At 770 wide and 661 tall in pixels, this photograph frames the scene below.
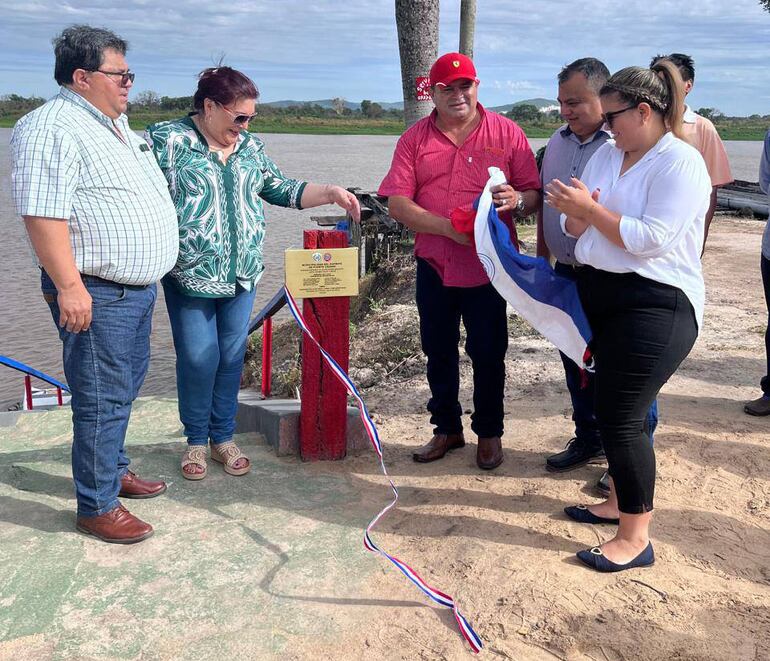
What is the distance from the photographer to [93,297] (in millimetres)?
2943

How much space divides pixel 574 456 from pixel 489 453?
447 millimetres

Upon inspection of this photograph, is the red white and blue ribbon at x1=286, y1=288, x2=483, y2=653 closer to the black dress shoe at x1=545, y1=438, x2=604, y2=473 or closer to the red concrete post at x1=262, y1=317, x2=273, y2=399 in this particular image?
the black dress shoe at x1=545, y1=438, x2=604, y2=473

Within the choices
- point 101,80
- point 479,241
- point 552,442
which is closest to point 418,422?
point 552,442

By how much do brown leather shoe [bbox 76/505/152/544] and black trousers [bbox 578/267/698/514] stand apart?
1.97 m

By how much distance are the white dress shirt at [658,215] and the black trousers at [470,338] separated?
3.06 ft

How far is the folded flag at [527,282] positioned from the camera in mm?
3197

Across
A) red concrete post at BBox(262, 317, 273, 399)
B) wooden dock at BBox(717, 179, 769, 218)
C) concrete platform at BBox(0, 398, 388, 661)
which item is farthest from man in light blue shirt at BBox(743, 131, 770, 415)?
wooden dock at BBox(717, 179, 769, 218)

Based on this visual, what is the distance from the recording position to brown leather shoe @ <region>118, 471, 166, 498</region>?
3498 millimetres

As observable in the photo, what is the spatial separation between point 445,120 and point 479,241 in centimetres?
72

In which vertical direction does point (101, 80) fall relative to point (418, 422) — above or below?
above

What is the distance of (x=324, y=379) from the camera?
158 inches

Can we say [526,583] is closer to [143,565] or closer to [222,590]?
[222,590]

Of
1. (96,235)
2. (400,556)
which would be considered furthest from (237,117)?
(400,556)

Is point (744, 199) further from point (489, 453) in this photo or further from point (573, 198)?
point (573, 198)
